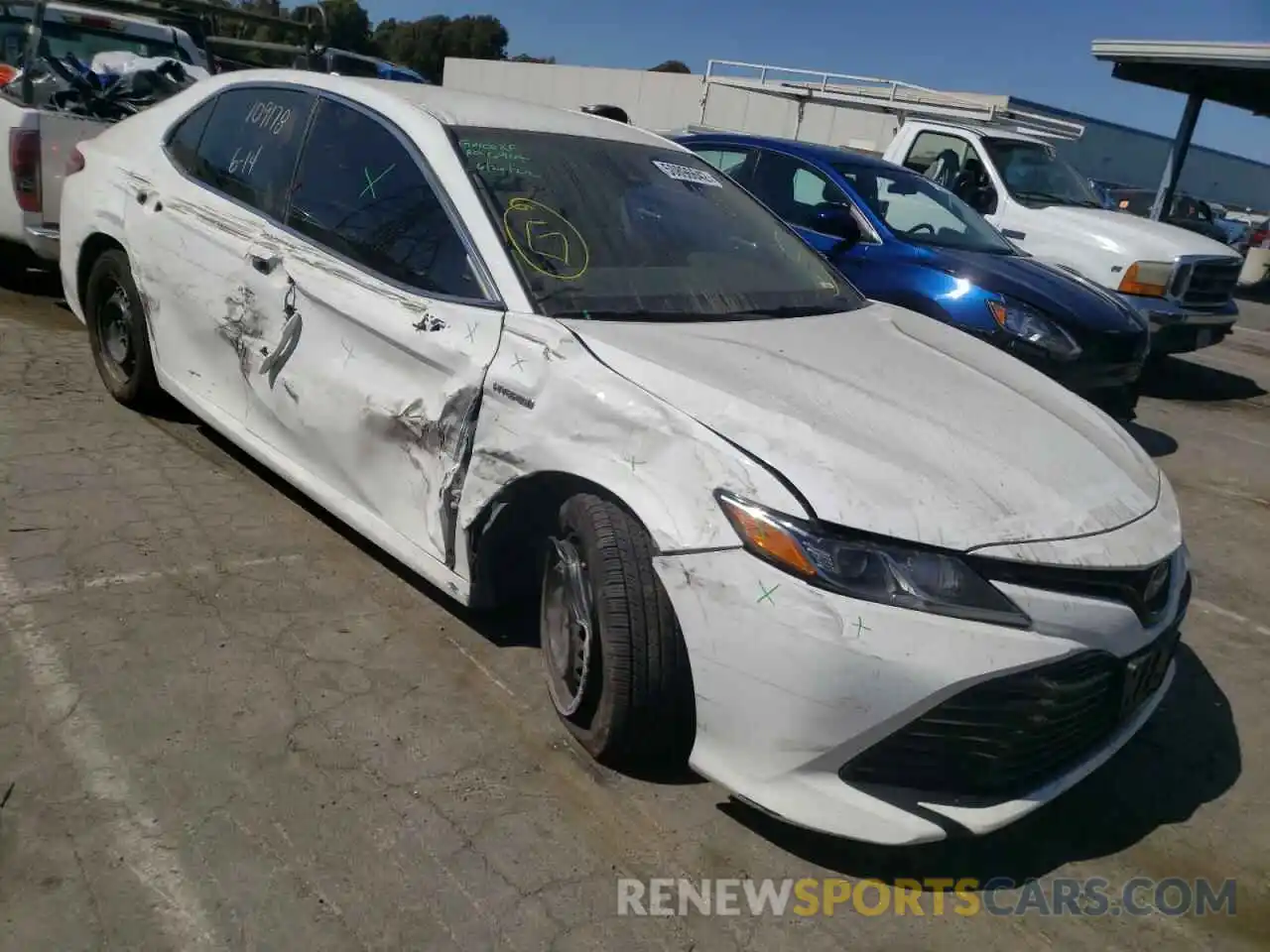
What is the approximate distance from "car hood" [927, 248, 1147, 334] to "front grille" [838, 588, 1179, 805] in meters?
4.15

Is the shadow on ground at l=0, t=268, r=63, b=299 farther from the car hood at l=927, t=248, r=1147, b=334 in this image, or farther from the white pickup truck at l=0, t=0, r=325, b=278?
the car hood at l=927, t=248, r=1147, b=334

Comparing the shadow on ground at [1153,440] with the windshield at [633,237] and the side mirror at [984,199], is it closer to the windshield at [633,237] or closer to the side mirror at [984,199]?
the side mirror at [984,199]

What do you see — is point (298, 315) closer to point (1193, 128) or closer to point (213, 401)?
point (213, 401)

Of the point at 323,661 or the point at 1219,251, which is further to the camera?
the point at 1219,251

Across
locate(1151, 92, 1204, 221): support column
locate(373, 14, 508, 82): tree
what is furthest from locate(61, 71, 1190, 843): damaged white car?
locate(373, 14, 508, 82): tree

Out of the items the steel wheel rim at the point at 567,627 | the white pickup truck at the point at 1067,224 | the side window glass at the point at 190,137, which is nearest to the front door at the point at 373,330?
the steel wheel rim at the point at 567,627

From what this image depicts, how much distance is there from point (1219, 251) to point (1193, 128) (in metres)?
11.0

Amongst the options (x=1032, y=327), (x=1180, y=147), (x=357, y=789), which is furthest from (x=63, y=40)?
(x=1180, y=147)

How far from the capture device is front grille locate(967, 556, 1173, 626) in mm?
2377

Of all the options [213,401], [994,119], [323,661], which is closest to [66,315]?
[213,401]

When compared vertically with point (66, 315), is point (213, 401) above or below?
above

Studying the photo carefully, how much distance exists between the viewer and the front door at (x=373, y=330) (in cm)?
305

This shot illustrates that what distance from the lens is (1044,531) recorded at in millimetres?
2477

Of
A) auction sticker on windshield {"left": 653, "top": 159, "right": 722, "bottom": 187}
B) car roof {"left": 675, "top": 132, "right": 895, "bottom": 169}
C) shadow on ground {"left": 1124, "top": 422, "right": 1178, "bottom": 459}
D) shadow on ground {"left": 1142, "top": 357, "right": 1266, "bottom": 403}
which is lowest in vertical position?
shadow on ground {"left": 1142, "top": 357, "right": 1266, "bottom": 403}
